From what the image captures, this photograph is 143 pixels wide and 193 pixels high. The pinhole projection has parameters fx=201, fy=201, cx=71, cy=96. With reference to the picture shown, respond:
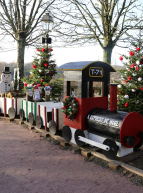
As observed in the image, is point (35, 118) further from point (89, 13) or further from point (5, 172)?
point (89, 13)

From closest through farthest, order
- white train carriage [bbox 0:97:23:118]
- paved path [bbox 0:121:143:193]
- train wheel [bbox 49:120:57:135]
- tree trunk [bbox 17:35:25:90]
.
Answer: paved path [bbox 0:121:143:193]
train wheel [bbox 49:120:57:135]
white train carriage [bbox 0:97:23:118]
tree trunk [bbox 17:35:25:90]

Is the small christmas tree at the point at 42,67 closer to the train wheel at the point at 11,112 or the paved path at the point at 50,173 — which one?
the train wheel at the point at 11,112

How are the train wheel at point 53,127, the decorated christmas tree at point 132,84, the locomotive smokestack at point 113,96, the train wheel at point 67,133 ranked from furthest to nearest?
the decorated christmas tree at point 132,84 < the train wheel at point 53,127 < the train wheel at point 67,133 < the locomotive smokestack at point 113,96

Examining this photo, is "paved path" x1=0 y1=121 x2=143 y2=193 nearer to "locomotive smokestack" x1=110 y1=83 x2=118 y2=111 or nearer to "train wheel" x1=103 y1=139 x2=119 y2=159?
"train wheel" x1=103 y1=139 x2=119 y2=159

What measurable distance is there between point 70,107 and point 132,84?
11.9 feet

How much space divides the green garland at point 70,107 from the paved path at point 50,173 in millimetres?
906

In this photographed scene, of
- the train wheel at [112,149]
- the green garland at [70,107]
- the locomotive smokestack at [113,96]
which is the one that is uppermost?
the locomotive smokestack at [113,96]

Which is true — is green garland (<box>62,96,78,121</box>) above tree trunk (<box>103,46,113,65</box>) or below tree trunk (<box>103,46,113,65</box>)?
below

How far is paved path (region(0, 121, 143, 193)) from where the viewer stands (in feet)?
11.1

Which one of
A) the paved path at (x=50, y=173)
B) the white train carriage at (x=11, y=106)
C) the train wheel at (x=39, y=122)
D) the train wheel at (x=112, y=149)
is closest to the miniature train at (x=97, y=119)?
the train wheel at (x=112, y=149)

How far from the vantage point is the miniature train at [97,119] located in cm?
429

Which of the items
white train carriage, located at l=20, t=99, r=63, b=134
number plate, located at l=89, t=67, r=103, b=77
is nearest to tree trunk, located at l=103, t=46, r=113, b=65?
white train carriage, located at l=20, t=99, r=63, b=134

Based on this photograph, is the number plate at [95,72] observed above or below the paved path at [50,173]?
above

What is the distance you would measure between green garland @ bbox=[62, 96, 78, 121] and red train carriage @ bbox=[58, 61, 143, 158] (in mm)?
26
